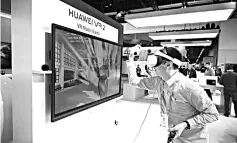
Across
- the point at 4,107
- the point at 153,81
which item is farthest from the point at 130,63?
the point at 4,107

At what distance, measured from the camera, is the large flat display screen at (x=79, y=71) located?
147cm

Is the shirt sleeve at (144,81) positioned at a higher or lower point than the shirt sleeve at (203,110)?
higher

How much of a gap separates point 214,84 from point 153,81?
4438mm

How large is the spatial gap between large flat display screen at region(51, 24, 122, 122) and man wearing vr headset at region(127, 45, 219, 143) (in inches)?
28.9

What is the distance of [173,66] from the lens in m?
1.56

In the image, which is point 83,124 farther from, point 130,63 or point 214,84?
point 214,84

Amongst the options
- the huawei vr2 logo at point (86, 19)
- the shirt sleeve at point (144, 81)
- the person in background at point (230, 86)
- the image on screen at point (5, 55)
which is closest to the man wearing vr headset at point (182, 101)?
the shirt sleeve at point (144, 81)

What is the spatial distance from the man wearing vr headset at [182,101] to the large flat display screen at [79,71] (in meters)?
0.73

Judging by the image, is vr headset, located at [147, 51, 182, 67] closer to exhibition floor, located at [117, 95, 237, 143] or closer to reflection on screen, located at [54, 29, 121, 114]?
reflection on screen, located at [54, 29, 121, 114]

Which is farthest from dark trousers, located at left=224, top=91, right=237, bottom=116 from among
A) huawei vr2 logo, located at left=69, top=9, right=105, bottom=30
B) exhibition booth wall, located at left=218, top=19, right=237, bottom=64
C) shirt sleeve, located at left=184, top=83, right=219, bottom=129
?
huawei vr2 logo, located at left=69, top=9, right=105, bottom=30

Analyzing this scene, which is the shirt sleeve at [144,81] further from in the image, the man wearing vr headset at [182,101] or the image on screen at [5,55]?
the image on screen at [5,55]

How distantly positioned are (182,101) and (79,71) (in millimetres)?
1078

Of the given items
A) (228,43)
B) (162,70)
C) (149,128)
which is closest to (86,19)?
(162,70)

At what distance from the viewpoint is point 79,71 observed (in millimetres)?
1766
